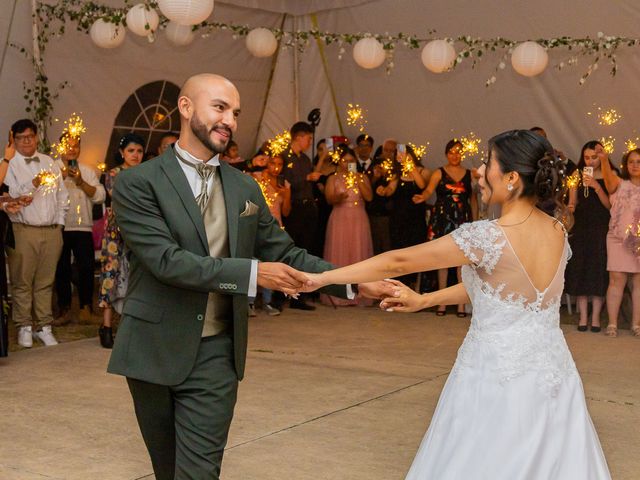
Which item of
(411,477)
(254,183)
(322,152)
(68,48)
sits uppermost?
(68,48)

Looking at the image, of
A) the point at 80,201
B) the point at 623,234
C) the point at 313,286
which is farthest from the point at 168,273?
the point at 623,234

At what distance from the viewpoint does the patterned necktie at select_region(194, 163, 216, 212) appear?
9.14 feet

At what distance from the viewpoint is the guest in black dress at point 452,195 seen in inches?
346

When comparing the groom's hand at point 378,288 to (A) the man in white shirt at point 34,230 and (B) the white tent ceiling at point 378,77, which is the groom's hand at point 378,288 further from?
(B) the white tent ceiling at point 378,77

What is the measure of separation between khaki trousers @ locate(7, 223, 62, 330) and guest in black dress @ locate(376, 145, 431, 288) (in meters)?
3.70

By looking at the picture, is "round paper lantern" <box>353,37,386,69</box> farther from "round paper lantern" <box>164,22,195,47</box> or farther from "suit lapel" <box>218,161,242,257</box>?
"suit lapel" <box>218,161,242,257</box>

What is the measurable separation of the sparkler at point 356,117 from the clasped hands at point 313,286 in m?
7.40

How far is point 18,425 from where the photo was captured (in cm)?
477

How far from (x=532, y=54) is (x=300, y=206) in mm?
2713

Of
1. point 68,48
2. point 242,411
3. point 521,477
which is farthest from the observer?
point 68,48

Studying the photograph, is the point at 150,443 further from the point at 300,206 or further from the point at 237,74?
the point at 237,74

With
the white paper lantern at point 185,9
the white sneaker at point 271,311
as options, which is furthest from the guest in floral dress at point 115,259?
the white sneaker at point 271,311

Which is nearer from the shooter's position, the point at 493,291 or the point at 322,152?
the point at 493,291

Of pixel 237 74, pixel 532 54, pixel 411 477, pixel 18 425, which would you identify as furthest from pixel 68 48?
pixel 411 477
